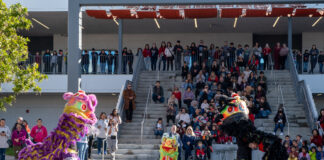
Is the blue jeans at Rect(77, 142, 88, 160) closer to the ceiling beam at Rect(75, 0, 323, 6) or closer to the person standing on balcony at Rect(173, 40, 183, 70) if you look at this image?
the ceiling beam at Rect(75, 0, 323, 6)

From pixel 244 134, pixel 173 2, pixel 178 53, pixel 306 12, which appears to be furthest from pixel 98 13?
pixel 244 134

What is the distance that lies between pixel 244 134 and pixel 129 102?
1113 cm

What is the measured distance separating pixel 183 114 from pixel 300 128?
14.2 ft

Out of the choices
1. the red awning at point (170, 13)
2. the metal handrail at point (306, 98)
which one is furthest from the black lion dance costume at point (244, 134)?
the red awning at point (170, 13)

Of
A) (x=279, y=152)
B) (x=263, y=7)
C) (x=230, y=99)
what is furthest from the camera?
(x=263, y=7)

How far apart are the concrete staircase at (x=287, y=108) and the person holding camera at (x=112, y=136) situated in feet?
17.0

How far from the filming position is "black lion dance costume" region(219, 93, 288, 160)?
458 inches

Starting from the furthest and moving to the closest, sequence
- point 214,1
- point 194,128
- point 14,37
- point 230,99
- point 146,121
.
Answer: point 146,121
point 194,128
point 214,1
point 14,37
point 230,99

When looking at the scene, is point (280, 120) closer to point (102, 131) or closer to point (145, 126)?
point (145, 126)

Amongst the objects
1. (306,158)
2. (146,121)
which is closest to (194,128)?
(146,121)

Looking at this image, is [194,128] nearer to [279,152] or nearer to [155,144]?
[155,144]

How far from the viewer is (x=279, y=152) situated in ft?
37.9

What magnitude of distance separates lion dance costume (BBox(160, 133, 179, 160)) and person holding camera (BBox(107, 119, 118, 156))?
2082 millimetres

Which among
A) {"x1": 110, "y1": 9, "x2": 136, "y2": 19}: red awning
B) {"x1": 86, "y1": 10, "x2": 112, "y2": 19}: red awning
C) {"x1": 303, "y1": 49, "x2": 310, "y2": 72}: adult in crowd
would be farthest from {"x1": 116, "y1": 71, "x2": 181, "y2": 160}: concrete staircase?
{"x1": 303, "y1": 49, "x2": 310, "y2": 72}: adult in crowd
